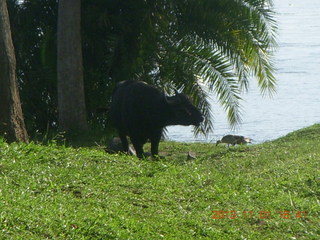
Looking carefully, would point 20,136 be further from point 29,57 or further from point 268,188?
point 29,57

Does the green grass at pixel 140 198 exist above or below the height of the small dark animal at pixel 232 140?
above

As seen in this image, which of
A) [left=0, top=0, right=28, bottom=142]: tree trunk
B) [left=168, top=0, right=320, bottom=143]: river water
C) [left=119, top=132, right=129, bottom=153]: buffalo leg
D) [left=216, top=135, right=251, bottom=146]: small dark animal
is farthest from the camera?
[left=168, top=0, right=320, bottom=143]: river water

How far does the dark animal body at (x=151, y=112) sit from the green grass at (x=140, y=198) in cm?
248

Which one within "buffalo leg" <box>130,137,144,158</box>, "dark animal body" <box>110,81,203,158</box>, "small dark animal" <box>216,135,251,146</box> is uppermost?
"dark animal body" <box>110,81,203,158</box>

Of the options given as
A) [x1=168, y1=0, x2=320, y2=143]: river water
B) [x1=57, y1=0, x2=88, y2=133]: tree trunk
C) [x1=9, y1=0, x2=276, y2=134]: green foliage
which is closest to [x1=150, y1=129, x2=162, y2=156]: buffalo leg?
[x1=57, y1=0, x2=88, y2=133]: tree trunk

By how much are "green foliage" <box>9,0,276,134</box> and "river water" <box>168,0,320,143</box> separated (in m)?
1.09

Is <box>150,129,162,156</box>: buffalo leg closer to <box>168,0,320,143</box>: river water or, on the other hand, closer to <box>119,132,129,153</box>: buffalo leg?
<box>119,132,129,153</box>: buffalo leg

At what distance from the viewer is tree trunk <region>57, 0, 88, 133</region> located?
15477 millimetres

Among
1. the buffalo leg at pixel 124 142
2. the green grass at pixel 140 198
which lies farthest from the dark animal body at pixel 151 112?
the green grass at pixel 140 198

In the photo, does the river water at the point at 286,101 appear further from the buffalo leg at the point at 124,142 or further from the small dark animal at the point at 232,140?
the buffalo leg at the point at 124,142

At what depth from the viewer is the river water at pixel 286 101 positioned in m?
20.9

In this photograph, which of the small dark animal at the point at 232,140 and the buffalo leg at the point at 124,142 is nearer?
the buffalo leg at the point at 124,142

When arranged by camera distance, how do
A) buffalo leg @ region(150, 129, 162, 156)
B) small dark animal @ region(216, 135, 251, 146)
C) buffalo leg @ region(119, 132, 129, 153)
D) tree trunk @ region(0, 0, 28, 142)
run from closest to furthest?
tree trunk @ region(0, 0, 28, 142) < buffalo leg @ region(150, 129, 162, 156) < buffalo leg @ region(119, 132, 129, 153) < small dark animal @ region(216, 135, 251, 146)

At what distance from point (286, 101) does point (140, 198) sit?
18365 mm
